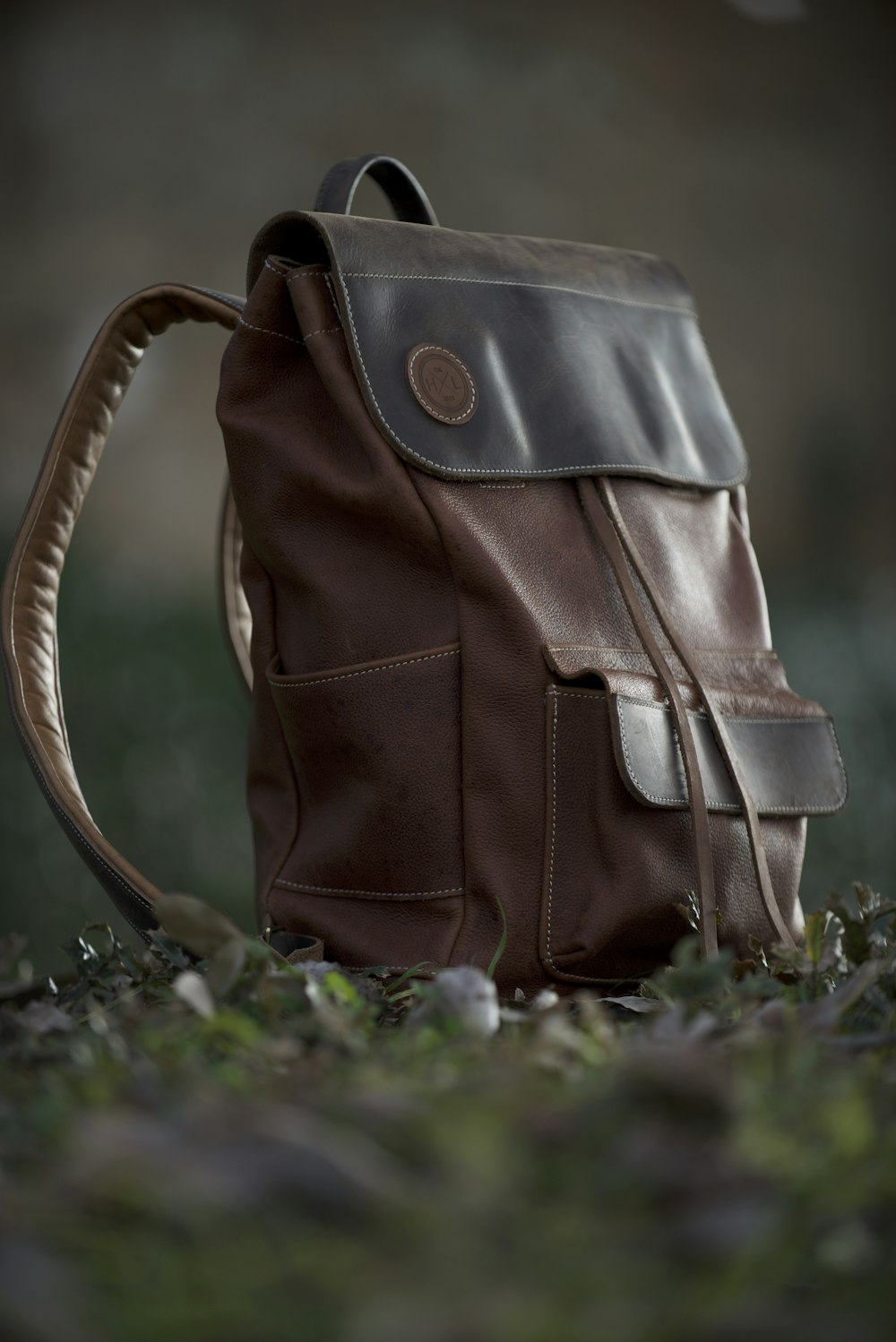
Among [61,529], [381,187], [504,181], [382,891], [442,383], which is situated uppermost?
[504,181]

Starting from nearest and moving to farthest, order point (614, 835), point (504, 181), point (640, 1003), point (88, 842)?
point (640, 1003), point (614, 835), point (88, 842), point (504, 181)

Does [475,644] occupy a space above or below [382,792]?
above

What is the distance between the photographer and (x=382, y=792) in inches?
39.7

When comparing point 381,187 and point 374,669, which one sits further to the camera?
point 381,187

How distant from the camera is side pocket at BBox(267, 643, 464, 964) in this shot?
996 mm

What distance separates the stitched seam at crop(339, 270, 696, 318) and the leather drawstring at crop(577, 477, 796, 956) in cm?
18

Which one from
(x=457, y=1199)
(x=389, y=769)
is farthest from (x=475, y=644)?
(x=457, y=1199)

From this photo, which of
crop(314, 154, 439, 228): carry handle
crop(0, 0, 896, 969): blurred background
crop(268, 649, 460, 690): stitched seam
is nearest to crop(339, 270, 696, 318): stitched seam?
crop(314, 154, 439, 228): carry handle

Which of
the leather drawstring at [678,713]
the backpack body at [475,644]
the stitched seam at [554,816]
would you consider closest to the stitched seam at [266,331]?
the backpack body at [475,644]

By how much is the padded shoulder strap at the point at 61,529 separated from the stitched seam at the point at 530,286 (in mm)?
217

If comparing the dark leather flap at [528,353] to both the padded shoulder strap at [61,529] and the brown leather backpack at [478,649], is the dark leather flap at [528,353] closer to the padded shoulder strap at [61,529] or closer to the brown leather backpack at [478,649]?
the brown leather backpack at [478,649]

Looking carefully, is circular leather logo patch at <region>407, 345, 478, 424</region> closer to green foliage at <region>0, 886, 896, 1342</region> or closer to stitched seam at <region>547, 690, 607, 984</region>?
stitched seam at <region>547, 690, 607, 984</region>

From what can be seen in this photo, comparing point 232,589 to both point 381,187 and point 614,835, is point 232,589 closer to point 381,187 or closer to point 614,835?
point 381,187

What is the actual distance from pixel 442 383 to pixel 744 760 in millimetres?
379
